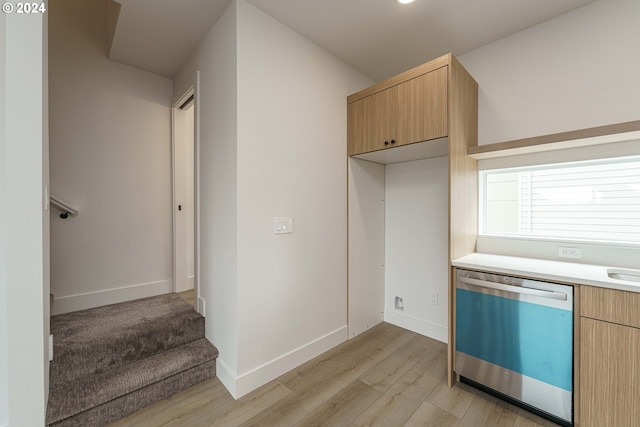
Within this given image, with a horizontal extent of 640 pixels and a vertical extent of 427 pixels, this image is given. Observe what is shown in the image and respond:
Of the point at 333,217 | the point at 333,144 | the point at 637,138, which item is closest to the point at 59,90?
the point at 333,144

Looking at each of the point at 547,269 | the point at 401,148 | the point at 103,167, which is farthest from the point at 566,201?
the point at 103,167

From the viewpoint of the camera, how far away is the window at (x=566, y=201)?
1808 millimetres

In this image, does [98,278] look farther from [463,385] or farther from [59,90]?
→ [463,385]

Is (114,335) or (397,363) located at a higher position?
(114,335)

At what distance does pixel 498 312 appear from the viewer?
1.76 metres

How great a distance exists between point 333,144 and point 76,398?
2.46 m

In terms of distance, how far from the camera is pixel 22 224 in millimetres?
Result: 1268

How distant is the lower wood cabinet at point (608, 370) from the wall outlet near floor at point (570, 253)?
0.57 metres

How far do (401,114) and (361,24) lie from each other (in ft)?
2.42

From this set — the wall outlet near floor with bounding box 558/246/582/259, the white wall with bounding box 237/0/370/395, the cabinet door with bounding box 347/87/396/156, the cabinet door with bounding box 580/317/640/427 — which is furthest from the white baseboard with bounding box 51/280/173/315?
the wall outlet near floor with bounding box 558/246/582/259

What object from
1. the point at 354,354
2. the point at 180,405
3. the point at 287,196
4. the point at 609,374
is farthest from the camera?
the point at 354,354

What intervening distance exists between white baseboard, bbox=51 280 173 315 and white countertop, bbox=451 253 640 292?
2894 mm

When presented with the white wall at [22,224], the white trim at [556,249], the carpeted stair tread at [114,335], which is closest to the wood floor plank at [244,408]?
the carpeted stair tread at [114,335]

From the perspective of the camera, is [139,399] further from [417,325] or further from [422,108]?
[422,108]
